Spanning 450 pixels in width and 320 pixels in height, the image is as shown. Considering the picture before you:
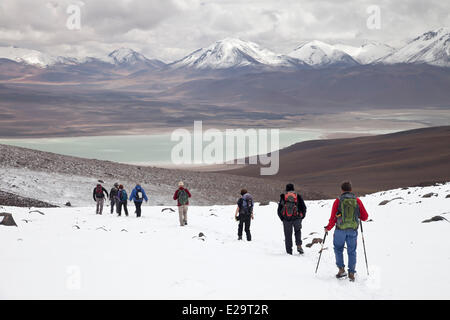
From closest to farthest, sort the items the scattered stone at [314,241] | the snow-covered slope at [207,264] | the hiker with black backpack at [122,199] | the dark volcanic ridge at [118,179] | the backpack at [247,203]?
the snow-covered slope at [207,264] → the scattered stone at [314,241] → the backpack at [247,203] → the hiker with black backpack at [122,199] → the dark volcanic ridge at [118,179]

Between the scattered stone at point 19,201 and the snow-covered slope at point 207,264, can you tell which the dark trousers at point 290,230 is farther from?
the scattered stone at point 19,201

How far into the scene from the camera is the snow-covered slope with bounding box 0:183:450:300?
678cm

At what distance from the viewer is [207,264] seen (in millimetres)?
8352

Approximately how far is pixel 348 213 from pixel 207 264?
2.58 m

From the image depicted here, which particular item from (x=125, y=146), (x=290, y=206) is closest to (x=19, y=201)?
(x=290, y=206)

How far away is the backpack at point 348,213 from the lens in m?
7.75

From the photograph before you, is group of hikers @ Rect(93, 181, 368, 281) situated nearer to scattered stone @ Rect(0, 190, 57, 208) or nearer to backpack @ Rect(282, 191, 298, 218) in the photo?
backpack @ Rect(282, 191, 298, 218)

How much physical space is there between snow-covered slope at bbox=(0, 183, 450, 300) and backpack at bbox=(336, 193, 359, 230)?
0.92 meters

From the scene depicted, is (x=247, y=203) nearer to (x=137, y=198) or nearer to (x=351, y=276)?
(x=351, y=276)

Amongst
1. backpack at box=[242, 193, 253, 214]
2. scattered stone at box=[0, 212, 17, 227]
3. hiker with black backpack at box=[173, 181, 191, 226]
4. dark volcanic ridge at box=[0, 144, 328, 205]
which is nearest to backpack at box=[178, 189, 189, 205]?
hiker with black backpack at box=[173, 181, 191, 226]

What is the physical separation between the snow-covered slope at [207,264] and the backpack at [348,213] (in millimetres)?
925

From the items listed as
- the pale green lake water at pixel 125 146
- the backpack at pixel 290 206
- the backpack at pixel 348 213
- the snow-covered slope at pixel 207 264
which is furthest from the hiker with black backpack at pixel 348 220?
the pale green lake water at pixel 125 146
